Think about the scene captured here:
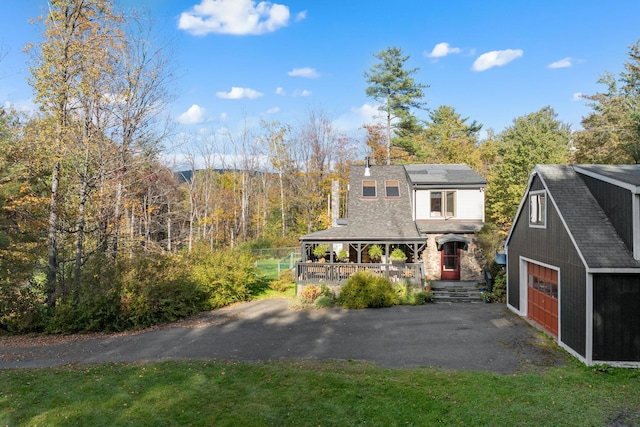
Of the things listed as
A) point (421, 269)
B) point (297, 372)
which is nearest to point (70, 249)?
point (297, 372)

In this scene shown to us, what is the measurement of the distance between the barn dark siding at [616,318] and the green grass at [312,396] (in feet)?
1.63

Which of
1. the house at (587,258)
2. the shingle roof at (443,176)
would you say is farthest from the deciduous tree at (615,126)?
the house at (587,258)

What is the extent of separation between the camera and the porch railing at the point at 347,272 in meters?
17.1

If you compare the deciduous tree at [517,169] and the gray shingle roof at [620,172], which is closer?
the gray shingle roof at [620,172]

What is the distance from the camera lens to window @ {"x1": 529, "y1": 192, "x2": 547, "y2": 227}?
11992 mm

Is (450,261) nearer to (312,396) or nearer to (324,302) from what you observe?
(324,302)

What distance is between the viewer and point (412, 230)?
18.8m

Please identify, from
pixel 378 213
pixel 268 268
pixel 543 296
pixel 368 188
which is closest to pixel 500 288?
pixel 543 296

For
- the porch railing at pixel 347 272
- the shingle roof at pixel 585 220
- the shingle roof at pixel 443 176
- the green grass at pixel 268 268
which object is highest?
the shingle roof at pixel 443 176

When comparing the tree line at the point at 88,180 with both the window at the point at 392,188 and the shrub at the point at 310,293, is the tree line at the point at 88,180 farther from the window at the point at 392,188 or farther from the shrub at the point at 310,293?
the window at the point at 392,188

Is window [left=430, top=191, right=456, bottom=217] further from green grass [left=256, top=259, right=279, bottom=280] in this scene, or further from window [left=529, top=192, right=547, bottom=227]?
green grass [left=256, top=259, right=279, bottom=280]

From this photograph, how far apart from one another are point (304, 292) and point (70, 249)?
9.74m

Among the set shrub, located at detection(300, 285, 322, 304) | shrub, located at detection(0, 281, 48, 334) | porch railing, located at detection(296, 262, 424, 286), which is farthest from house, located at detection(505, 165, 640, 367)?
shrub, located at detection(0, 281, 48, 334)

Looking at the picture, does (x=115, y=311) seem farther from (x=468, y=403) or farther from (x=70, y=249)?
(x=468, y=403)
